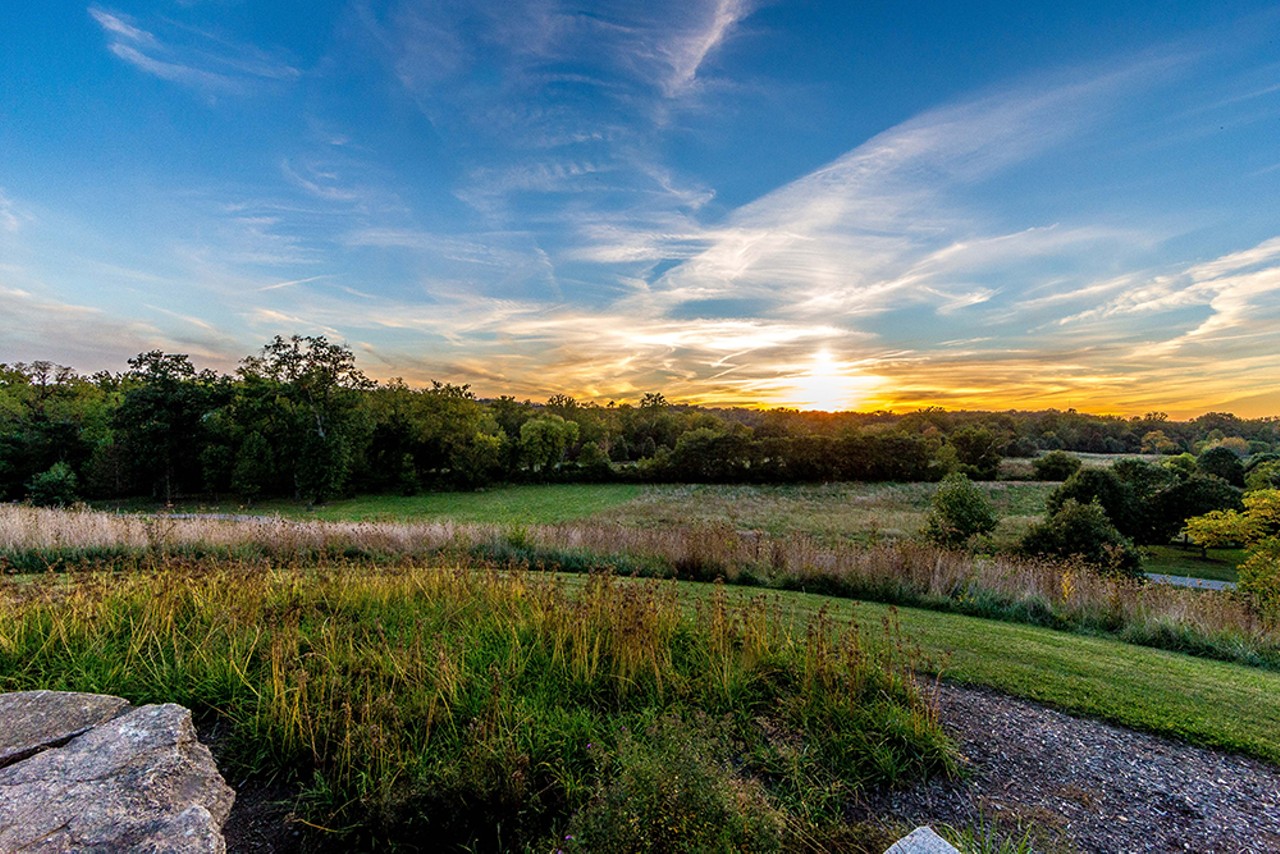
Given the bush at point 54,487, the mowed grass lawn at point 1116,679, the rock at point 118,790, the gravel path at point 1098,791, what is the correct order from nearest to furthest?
the rock at point 118,790
the gravel path at point 1098,791
the mowed grass lawn at point 1116,679
the bush at point 54,487

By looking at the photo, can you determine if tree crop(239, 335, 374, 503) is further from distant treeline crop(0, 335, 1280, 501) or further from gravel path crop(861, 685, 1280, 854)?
gravel path crop(861, 685, 1280, 854)

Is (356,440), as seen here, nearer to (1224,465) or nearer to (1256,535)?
(1256,535)

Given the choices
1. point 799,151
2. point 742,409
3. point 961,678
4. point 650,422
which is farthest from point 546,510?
point 742,409

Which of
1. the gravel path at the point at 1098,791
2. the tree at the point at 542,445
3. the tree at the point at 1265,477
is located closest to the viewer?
the gravel path at the point at 1098,791

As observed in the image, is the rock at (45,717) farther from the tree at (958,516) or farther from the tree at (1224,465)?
the tree at (1224,465)

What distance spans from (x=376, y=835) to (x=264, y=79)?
990cm

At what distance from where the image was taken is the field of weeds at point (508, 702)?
263 centimetres

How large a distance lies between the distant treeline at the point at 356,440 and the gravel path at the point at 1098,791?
38490mm

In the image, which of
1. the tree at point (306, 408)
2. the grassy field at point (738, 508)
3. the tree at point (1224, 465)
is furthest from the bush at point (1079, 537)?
the tree at point (306, 408)

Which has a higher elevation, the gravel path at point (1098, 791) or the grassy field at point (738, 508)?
the gravel path at point (1098, 791)

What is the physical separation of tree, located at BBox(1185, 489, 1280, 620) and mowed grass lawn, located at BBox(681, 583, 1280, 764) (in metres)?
4.65

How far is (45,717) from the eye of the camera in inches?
120

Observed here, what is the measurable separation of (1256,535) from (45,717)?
2979 centimetres

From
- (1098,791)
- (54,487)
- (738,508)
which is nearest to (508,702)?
(1098,791)
